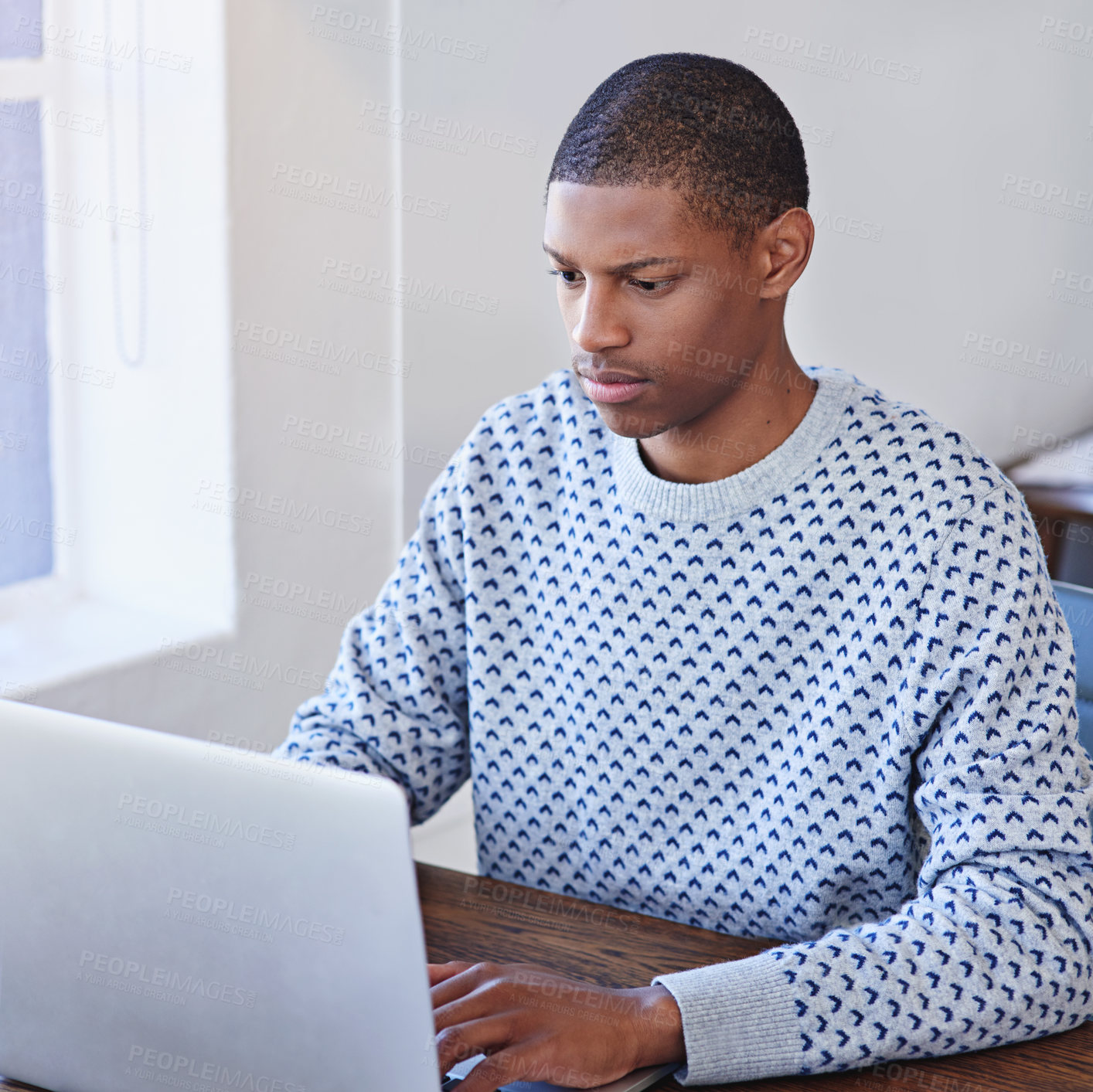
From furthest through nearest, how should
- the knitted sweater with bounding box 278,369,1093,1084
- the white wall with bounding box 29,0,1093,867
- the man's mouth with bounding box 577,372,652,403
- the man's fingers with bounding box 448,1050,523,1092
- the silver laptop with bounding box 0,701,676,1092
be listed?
the white wall with bounding box 29,0,1093,867 → the man's mouth with bounding box 577,372,652,403 → the knitted sweater with bounding box 278,369,1093,1084 → the man's fingers with bounding box 448,1050,523,1092 → the silver laptop with bounding box 0,701,676,1092

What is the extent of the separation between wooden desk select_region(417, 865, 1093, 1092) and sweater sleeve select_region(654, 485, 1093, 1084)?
1 cm

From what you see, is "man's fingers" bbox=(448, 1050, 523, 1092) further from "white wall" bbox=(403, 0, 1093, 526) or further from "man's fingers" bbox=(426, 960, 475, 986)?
"white wall" bbox=(403, 0, 1093, 526)

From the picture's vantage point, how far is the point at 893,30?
2.28 metres

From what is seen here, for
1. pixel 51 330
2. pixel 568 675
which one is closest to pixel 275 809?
pixel 568 675

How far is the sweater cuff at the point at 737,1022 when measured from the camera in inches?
35.0

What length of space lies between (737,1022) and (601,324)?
1.73 ft

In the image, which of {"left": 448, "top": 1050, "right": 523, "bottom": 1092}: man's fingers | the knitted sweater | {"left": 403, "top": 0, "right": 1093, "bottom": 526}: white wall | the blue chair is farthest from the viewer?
{"left": 403, "top": 0, "right": 1093, "bottom": 526}: white wall

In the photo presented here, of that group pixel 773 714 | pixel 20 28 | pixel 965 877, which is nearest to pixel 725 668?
pixel 773 714

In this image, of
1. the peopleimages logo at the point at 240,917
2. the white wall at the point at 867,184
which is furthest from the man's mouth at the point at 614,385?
the white wall at the point at 867,184

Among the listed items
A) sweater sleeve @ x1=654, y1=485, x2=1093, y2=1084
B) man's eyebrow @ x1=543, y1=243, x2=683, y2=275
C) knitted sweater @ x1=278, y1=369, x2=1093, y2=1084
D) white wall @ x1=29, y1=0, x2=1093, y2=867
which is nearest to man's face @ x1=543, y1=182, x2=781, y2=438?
man's eyebrow @ x1=543, y1=243, x2=683, y2=275

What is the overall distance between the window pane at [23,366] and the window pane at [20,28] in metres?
0.07

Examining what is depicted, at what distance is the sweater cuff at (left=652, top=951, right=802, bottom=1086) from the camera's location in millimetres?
890

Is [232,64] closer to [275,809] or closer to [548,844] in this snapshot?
[548,844]

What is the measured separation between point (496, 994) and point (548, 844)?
0.37 metres
